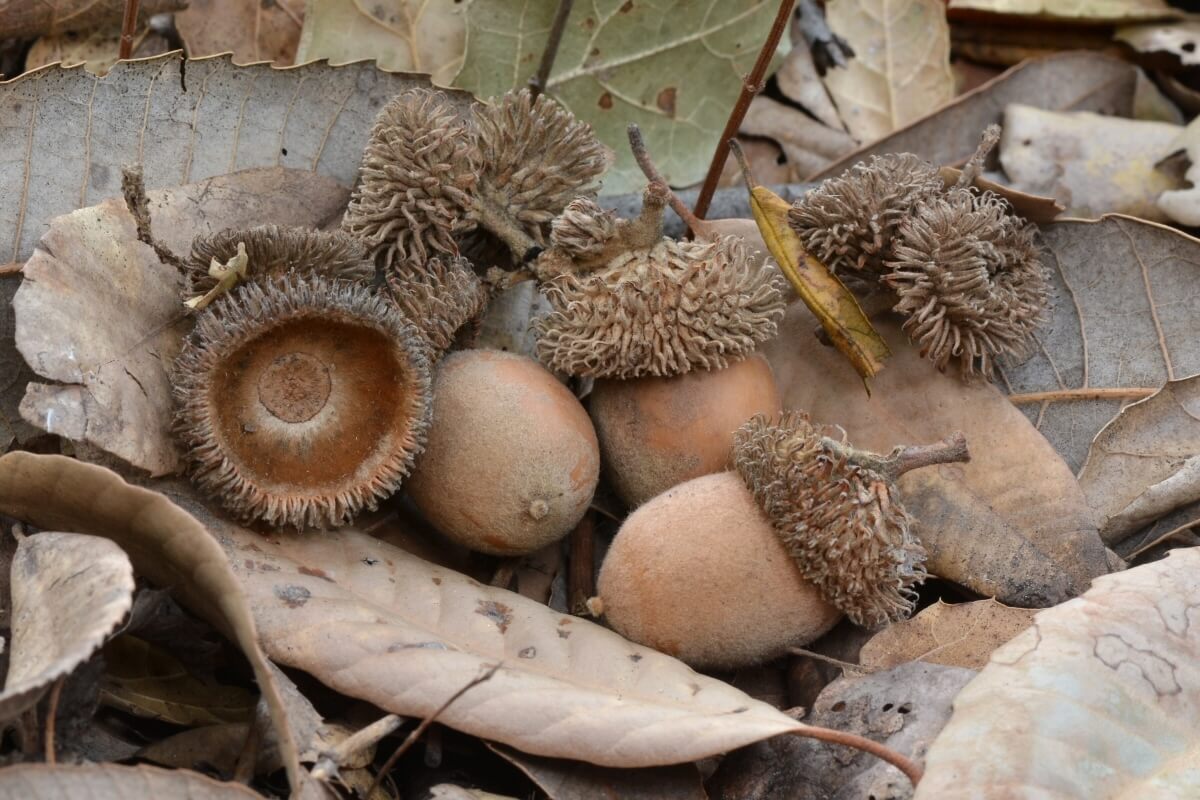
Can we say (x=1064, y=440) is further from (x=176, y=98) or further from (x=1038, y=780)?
(x=176, y=98)

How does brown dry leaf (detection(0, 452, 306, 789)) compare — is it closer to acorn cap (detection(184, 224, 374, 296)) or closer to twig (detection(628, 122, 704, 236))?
acorn cap (detection(184, 224, 374, 296))

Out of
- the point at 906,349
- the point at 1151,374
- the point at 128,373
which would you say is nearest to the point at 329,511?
the point at 128,373

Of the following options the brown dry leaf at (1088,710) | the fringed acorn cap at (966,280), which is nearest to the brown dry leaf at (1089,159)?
the fringed acorn cap at (966,280)

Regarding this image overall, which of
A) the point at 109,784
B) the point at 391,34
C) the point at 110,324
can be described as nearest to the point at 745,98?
the point at 391,34

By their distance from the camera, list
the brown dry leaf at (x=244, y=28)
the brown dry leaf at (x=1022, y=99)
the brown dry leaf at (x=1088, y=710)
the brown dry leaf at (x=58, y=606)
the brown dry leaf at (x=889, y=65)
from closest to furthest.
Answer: the brown dry leaf at (x=58, y=606) → the brown dry leaf at (x=1088, y=710) → the brown dry leaf at (x=244, y=28) → the brown dry leaf at (x=1022, y=99) → the brown dry leaf at (x=889, y=65)

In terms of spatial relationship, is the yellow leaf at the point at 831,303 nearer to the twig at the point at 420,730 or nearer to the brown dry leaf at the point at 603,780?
the brown dry leaf at the point at 603,780

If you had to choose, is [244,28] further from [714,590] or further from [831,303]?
[714,590]
